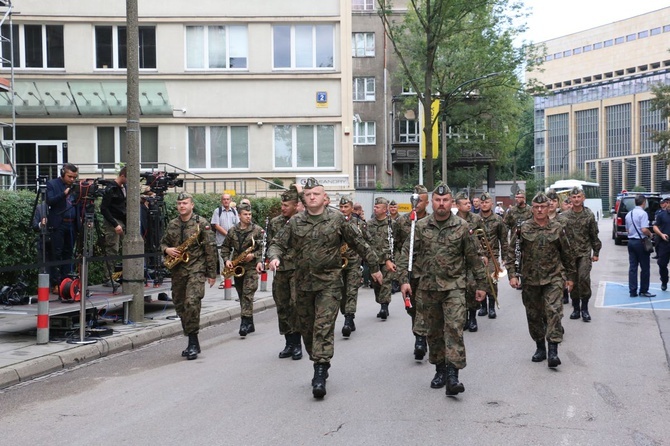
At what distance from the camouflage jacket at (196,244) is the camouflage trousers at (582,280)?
6.17 meters

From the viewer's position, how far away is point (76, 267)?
40.4ft

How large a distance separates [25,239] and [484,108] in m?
44.6

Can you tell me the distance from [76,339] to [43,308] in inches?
25.7

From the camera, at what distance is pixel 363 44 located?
178ft

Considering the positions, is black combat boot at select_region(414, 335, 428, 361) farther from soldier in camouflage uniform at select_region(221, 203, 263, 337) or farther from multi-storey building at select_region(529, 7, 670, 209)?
multi-storey building at select_region(529, 7, 670, 209)

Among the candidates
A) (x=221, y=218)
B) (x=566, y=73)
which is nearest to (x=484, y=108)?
(x=221, y=218)

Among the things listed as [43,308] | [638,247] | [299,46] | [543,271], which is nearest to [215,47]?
[299,46]

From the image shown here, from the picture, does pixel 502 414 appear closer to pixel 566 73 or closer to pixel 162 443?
pixel 162 443

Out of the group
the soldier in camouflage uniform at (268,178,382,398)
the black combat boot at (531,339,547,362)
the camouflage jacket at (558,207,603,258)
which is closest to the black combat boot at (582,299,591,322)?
the camouflage jacket at (558,207,603,258)

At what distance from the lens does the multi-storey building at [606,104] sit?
379ft

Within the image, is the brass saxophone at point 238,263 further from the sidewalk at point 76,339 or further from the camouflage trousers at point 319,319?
the camouflage trousers at point 319,319

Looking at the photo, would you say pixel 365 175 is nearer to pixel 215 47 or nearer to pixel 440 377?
pixel 215 47

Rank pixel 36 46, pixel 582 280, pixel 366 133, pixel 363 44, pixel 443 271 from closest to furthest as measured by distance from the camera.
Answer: pixel 443 271, pixel 582 280, pixel 36 46, pixel 363 44, pixel 366 133

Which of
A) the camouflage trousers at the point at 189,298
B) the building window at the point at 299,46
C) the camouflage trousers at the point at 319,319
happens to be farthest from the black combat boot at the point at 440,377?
the building window at the point at 299,46
